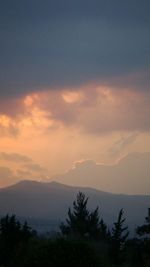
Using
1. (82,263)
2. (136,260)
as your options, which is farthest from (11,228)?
(82,263)

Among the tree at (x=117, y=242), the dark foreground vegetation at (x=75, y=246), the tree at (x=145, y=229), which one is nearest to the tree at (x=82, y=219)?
the dark foreground vegetation at (x=75, y=246)

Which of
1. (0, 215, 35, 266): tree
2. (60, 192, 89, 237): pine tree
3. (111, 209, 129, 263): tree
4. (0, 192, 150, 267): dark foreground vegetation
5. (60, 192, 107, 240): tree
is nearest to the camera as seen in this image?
(0, 192, 150, 267): dark foreground vegetation

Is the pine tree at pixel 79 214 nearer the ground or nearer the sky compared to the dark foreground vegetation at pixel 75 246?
nearer the sky

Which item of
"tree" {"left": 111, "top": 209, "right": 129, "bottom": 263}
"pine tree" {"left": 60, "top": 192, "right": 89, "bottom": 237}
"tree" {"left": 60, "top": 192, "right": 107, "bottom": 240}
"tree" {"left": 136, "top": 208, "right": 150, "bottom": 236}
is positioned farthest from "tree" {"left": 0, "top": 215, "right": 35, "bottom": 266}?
"pine tree" {"left": 60, "top": 192, "right": 89, "bottom": 237}

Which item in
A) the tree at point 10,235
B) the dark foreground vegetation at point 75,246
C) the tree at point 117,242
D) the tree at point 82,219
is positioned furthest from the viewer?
the tree at point 82,219

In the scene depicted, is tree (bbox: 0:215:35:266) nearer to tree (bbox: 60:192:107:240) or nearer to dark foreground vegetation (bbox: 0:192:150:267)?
dark foreground vegetation (bbox: 0:192:150:267)

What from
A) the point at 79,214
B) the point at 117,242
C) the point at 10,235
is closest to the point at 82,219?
the point at 79,214

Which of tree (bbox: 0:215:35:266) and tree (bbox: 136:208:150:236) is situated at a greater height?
tree (bbox: 136:208:150:236)

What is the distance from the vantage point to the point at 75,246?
25.8m

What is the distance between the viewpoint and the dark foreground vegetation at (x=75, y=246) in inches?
1004

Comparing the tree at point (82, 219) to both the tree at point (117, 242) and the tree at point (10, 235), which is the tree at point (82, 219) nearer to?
the tree at point (117, 242)

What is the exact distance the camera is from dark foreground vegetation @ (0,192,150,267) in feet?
83.7

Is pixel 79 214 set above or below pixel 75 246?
above

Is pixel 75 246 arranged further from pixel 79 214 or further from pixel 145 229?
pixel 79 214
